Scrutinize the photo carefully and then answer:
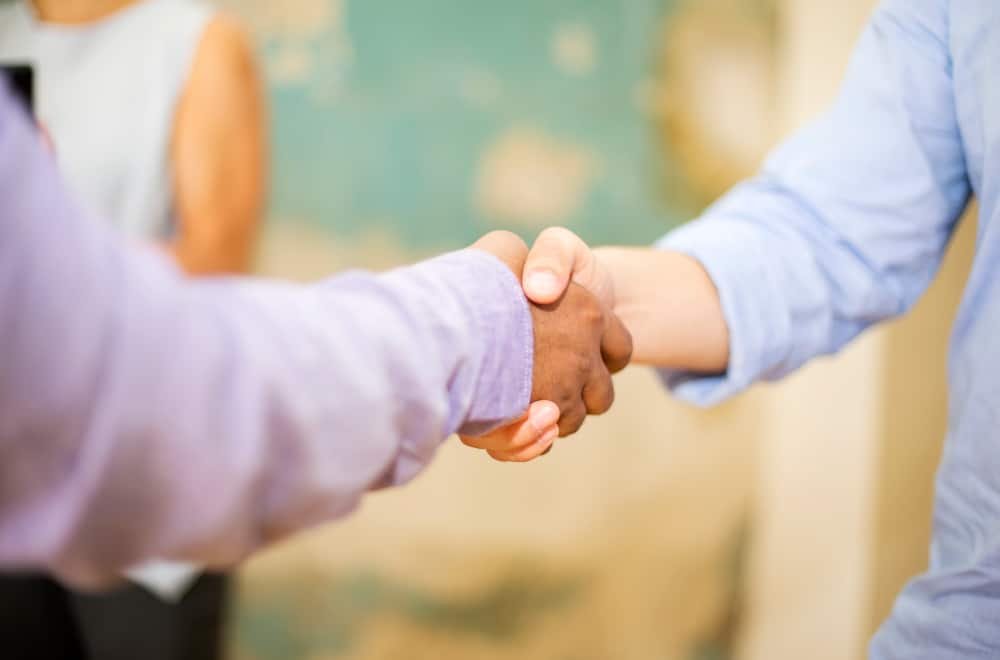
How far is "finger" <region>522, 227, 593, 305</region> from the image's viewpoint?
20.0 inches

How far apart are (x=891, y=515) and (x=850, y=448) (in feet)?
0.36

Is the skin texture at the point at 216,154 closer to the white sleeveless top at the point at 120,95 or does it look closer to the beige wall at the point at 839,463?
the white sleeveless top at the point at 120,95

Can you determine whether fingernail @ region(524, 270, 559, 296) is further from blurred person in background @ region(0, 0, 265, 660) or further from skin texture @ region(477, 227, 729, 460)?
blurred person in background @ region(0, 0, 265, 660)

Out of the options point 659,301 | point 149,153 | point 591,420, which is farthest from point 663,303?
point 591,420

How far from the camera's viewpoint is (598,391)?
1.81 ft

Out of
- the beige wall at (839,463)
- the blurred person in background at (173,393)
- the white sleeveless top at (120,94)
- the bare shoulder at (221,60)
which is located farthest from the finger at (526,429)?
the beige wall at (839,463)

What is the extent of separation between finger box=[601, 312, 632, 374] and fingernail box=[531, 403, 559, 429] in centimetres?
7

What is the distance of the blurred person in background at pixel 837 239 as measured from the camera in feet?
1.79

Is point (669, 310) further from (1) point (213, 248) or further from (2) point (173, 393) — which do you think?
A: (1) point (213, 248)

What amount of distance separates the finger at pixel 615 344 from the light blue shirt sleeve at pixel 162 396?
21 centimetres

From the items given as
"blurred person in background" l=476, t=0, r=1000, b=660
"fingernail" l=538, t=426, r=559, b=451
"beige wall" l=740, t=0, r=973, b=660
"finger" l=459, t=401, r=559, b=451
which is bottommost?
"beige wall" l=740, t=0, r=973, b=660

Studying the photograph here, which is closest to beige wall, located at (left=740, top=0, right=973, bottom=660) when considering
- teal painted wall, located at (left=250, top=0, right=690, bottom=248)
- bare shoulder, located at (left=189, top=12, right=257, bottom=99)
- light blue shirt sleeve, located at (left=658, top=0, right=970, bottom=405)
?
teal painted wall, located at (left=250, top=0, right=690, bottom=248)

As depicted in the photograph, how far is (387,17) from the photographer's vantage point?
1.26 metres

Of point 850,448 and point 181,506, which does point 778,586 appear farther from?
point 181,506
